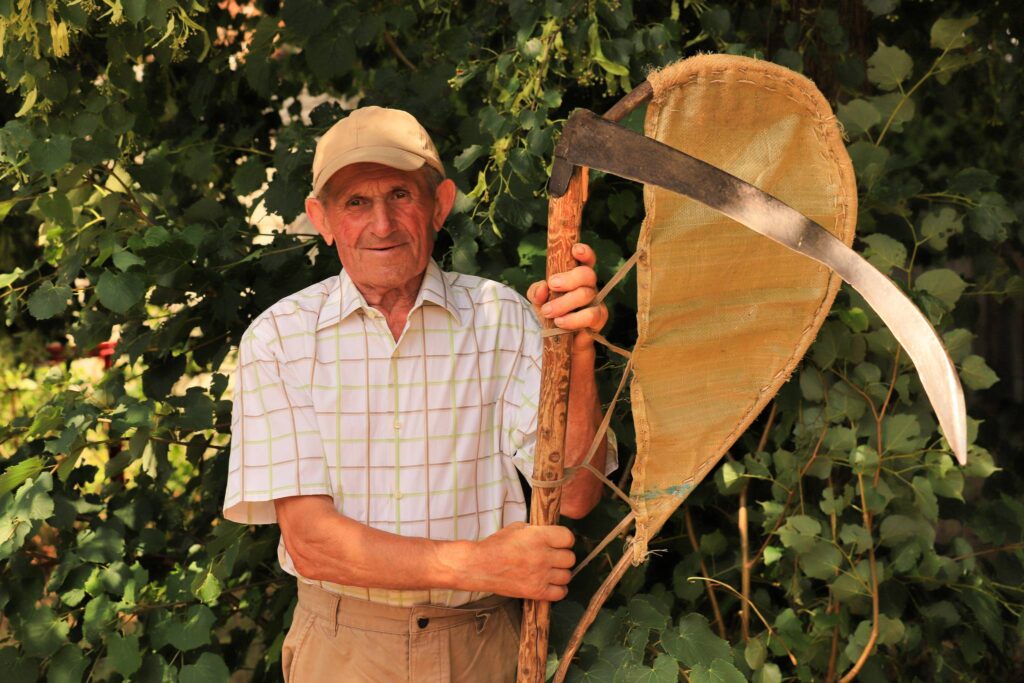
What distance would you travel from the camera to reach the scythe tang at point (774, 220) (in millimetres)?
1329

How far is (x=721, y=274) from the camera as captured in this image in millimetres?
1783

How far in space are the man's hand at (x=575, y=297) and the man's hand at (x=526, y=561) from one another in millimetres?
363

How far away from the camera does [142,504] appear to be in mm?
2857

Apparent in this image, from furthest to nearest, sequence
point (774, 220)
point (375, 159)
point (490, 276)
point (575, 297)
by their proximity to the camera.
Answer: point (490, 276), point (375, 159), point (575, 297), point (774, 220)

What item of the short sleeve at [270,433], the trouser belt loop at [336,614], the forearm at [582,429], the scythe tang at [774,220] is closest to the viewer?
the scythe tang at [774,220]

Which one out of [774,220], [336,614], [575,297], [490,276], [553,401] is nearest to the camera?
[774,220]

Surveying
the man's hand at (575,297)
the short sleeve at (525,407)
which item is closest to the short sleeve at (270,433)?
the short sleeve at (525,407)

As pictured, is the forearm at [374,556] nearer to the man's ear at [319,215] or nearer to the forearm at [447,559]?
the forearm at [447,559]

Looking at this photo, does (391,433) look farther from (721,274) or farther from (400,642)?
(721,274)

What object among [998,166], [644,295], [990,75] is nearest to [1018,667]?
[998,166]

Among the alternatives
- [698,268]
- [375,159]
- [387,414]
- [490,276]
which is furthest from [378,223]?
[490,276]

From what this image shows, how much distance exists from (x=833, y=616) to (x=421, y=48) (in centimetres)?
172

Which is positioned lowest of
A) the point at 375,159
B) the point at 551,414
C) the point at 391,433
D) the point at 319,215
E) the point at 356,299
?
the point at 391,433

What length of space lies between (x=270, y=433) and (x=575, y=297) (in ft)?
1.97
